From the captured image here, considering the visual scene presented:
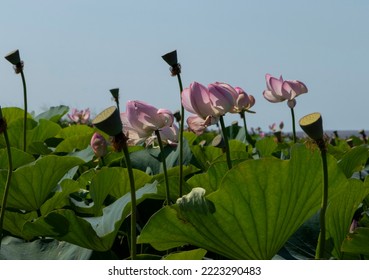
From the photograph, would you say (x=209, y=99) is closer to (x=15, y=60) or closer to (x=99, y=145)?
(x=99, y=145)

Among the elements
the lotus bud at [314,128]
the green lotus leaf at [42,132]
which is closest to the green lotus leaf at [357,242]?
the lotus bud at [314,128]

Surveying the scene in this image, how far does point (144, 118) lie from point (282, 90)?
0.64 metres

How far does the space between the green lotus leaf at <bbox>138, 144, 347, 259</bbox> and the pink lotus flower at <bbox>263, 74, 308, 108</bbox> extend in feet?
2.72

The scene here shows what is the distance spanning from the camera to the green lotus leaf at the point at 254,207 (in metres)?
0.91

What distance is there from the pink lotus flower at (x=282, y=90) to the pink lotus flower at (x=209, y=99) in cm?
56

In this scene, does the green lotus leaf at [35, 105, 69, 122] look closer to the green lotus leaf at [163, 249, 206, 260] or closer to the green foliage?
the green foliage

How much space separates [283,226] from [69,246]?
374 mm

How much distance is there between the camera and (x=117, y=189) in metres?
1.36

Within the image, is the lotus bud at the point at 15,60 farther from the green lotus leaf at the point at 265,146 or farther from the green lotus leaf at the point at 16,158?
the green lotus leaf at the point at 265,146

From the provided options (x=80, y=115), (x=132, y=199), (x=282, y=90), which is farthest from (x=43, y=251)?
(x=80, y=115)
